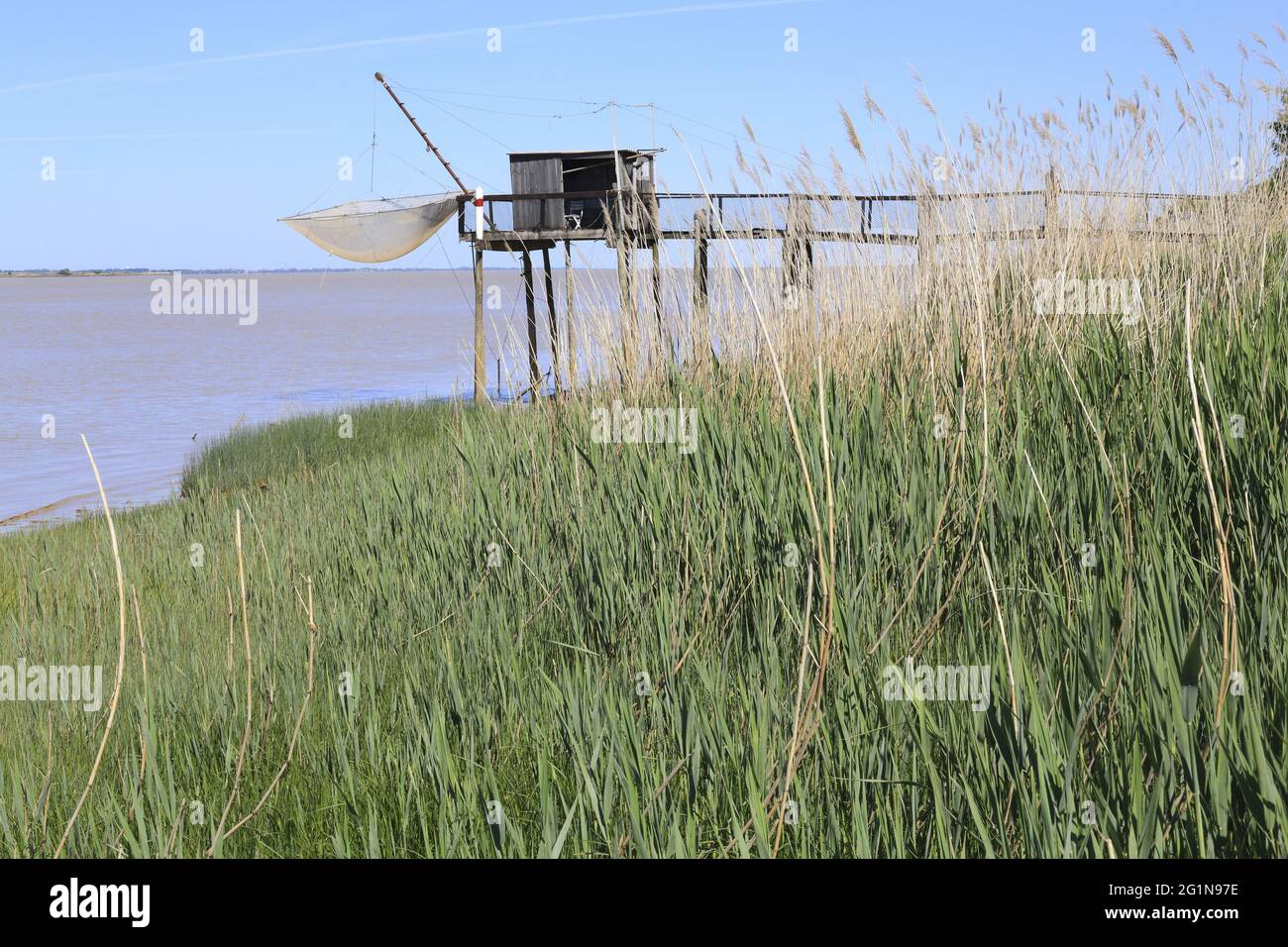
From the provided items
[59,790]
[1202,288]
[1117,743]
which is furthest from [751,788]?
[1202,288]

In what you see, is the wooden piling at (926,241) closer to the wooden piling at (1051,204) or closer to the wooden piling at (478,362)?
the wooden piling at (1051,204)

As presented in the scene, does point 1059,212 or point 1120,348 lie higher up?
point 1059,212

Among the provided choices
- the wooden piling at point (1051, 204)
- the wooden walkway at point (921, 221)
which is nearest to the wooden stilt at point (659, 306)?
the wooden walkway at point (921, 221)

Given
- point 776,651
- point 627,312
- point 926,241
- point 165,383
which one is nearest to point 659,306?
point 627,312

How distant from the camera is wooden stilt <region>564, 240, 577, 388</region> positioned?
5.61m

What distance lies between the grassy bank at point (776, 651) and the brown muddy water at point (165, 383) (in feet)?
6.72

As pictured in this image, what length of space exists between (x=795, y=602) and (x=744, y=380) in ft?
8.00

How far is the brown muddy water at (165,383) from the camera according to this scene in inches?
551

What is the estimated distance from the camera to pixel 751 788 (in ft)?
5.63

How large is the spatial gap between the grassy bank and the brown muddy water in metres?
2.05

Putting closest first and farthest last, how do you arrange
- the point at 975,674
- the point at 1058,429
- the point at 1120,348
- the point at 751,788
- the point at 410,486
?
the point at 751,788
the point at 975,674
the point at 1058,429
the point at 1120,348
the point at 410,486

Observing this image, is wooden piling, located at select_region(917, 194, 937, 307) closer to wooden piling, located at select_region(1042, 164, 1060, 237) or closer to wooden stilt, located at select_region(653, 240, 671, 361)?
wooden piling, located at select_region(1042, 164, 1060, 237)

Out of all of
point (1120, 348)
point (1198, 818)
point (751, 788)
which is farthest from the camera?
point (1120, 348)
